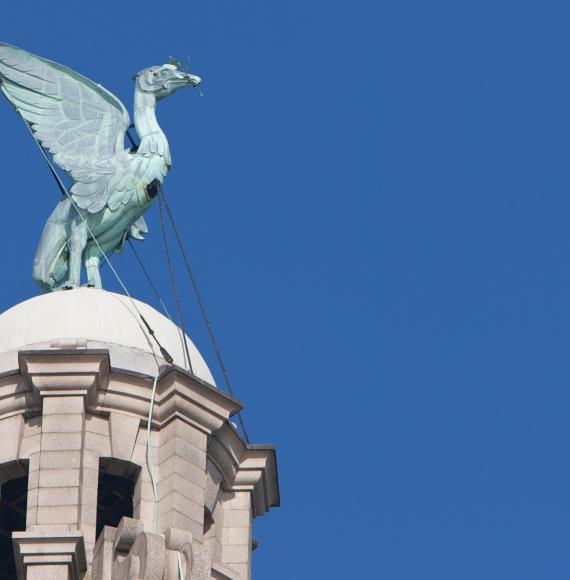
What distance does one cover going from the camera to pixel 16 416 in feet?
195

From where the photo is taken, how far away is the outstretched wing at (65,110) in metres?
64.2

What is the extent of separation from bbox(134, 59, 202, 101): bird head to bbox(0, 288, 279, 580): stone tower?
16.6 feet

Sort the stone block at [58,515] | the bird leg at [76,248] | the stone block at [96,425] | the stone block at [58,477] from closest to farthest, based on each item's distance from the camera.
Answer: the stone block at [58,515], the stone block at [58,477], the stone block at [96,425], the bird leg at [76,248]

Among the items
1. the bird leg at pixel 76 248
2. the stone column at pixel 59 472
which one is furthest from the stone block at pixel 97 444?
the bird leg at pixel 76 248

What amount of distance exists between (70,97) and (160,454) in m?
8.74

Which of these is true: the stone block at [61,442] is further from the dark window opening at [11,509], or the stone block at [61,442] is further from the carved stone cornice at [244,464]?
the carved stone cornice at [244,464]

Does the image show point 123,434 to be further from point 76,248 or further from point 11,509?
point 76,248

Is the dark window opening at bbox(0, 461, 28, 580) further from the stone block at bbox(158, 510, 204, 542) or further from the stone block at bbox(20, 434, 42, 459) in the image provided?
the stone block at bbox(158, 510, 204, 542)

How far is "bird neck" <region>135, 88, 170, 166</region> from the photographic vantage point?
64.0 metres

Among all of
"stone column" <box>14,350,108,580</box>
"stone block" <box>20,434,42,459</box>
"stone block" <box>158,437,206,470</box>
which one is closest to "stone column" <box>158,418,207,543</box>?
"stone block" <box>158,437,206,470</box>

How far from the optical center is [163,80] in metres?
65.1

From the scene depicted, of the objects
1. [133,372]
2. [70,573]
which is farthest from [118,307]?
[70,573]

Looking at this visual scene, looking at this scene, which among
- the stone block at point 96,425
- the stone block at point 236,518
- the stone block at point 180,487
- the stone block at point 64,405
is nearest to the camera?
the stone block at point 180,487

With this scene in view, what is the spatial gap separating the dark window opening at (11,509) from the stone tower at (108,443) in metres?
0.04
